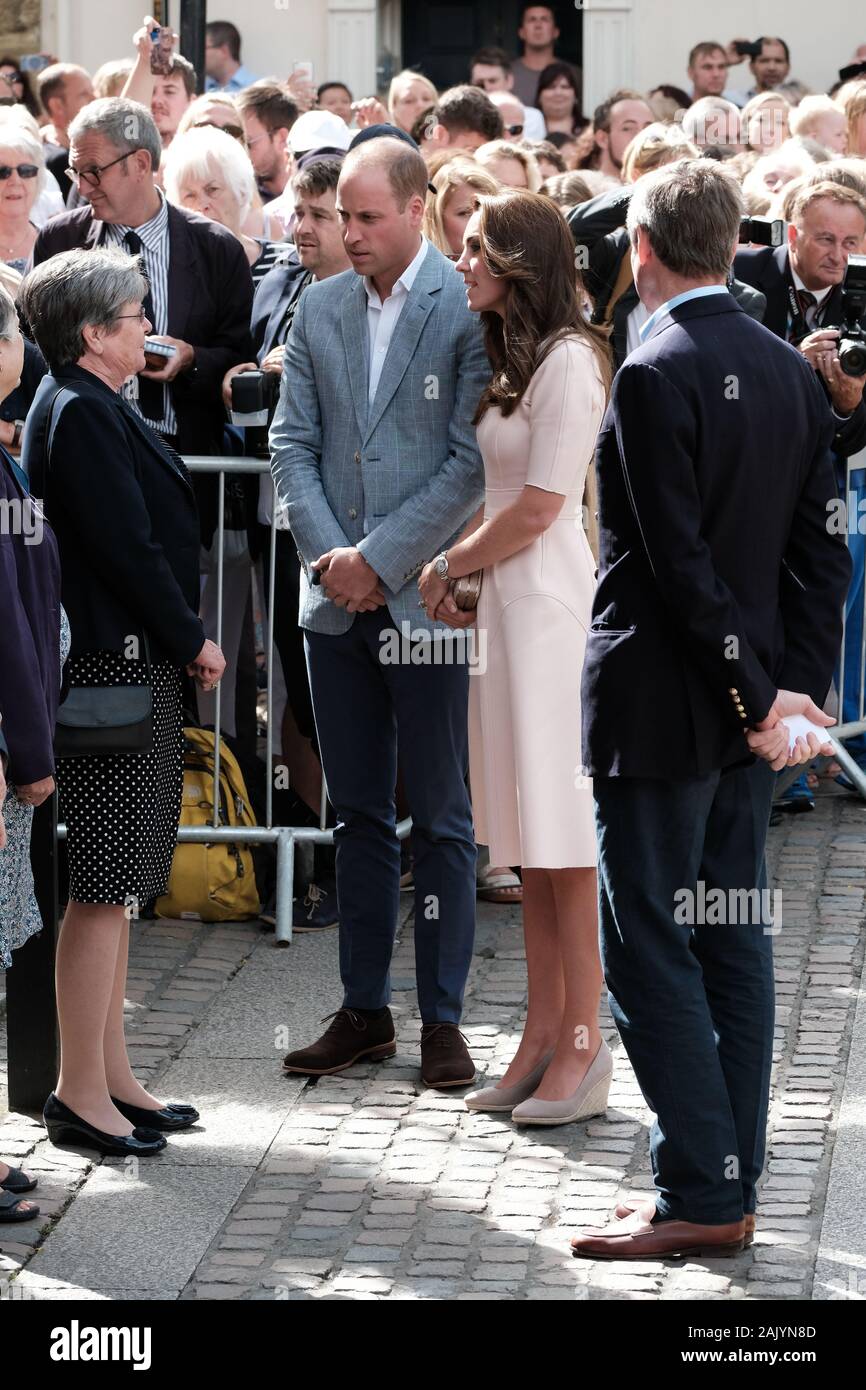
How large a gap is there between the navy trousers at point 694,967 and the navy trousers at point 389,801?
123 centimetres

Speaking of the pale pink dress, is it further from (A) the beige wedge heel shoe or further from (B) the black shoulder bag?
(B) the black shoulder bag

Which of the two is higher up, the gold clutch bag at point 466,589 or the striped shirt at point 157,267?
the striped shirt at point 157,267

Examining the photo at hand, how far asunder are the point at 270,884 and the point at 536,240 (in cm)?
272

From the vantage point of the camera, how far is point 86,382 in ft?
15.7

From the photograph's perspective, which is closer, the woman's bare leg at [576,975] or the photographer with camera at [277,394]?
the woman's bare leg at [576,975]

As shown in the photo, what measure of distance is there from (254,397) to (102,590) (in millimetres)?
1749

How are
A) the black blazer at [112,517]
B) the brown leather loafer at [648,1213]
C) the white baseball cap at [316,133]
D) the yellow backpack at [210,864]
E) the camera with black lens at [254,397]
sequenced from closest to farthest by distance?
the brown leather loafer at [648,1213], the black blazer at [112,517], the camera with black lens at [254,397], the yellow backpack at [210,864], the white baseball cap at [316,133]

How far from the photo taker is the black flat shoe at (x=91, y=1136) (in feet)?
15.8

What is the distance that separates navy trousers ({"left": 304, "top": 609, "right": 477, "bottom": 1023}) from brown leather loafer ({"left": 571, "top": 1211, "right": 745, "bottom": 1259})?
1241mm

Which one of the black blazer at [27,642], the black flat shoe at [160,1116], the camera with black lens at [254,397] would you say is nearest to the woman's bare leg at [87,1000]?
the black flat shoe at [160,1116]


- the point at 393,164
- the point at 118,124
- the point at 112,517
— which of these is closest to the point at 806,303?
the point at 118,124

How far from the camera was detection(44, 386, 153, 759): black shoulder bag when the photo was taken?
4.74 meters

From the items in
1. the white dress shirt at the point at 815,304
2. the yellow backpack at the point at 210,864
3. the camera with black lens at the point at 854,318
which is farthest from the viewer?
the white dress shirt at the point at 815,304

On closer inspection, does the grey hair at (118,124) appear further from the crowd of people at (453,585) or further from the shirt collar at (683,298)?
the shirt collar at (683,298)
